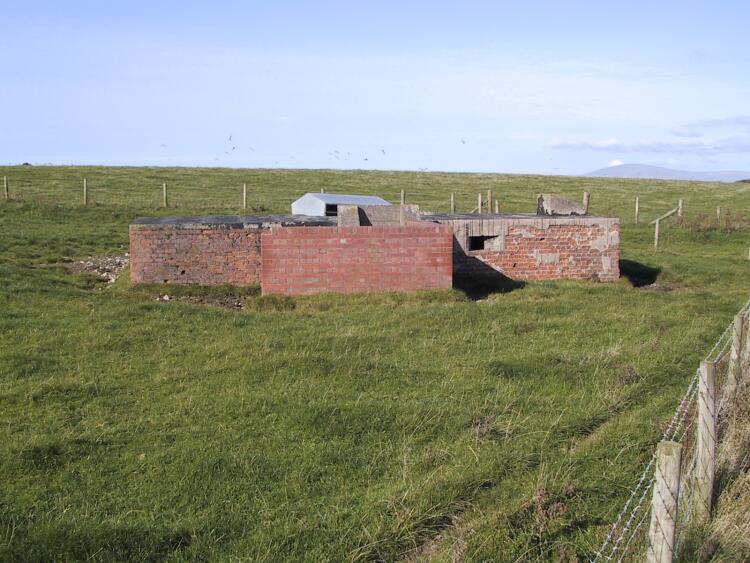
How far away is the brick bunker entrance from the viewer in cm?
1336

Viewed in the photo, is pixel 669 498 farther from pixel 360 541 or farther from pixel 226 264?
pixel 226 264

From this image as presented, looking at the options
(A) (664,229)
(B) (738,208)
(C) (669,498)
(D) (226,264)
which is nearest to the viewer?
(C) (669,498)

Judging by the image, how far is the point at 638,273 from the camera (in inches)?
704

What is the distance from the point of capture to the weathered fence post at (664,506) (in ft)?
11.4

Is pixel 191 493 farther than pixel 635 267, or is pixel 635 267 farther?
pixel 635 267

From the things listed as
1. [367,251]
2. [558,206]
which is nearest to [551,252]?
[558,206]

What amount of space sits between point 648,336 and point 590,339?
0.84 metres

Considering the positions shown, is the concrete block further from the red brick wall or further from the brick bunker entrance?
the red brick wall

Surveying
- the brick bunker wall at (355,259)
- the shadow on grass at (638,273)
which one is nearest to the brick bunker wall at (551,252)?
the shadow on grass at (638,273)

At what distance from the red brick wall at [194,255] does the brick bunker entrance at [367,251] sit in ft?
0.06

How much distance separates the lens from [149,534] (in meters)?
4.79

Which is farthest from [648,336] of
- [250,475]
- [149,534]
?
[149,534]

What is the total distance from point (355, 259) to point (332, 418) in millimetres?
6886

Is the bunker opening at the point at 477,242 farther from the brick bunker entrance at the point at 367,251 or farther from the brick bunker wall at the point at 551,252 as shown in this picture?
the brick bunker wall at the point at 551,252
